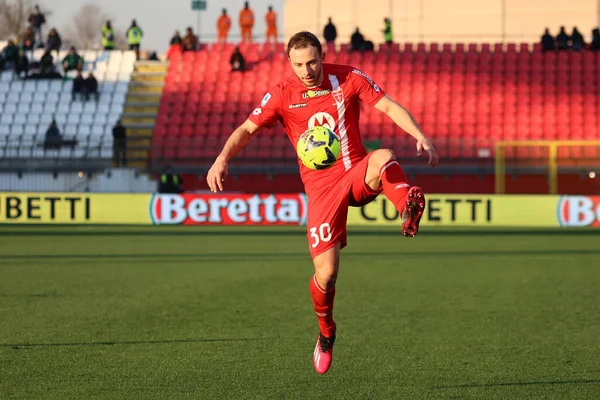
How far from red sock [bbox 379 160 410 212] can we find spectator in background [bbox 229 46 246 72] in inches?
1169

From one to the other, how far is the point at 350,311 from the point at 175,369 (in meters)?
3.58

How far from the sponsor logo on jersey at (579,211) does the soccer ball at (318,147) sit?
17510mm

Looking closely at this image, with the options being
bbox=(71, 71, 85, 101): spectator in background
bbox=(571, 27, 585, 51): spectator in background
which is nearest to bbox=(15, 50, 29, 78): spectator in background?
bbox=(71, 71, 85, 101): spectator in background

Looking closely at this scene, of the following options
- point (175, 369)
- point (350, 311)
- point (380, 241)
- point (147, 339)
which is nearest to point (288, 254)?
point (380, 241)

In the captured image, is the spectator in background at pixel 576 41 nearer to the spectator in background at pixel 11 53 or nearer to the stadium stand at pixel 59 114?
the stadium stand at pixel 59 114

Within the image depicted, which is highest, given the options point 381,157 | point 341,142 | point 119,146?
point 119,146

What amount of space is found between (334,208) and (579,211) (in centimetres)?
1763

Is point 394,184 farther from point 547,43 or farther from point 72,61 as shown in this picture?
point 72,61

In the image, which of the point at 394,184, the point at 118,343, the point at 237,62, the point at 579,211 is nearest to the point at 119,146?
the point at 237,62

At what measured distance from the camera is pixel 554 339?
8422 millimetres

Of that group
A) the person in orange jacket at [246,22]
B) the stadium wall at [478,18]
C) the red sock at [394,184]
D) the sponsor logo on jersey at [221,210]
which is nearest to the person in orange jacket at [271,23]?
the person in orange jacket at [246,22]

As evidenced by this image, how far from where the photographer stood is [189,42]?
37375mm

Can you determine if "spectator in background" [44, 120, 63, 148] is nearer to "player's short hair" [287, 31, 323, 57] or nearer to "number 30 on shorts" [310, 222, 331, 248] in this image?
"number 30 on shorts" [310, 222, 331, 248]

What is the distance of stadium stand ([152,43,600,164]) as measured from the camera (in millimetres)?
32250
